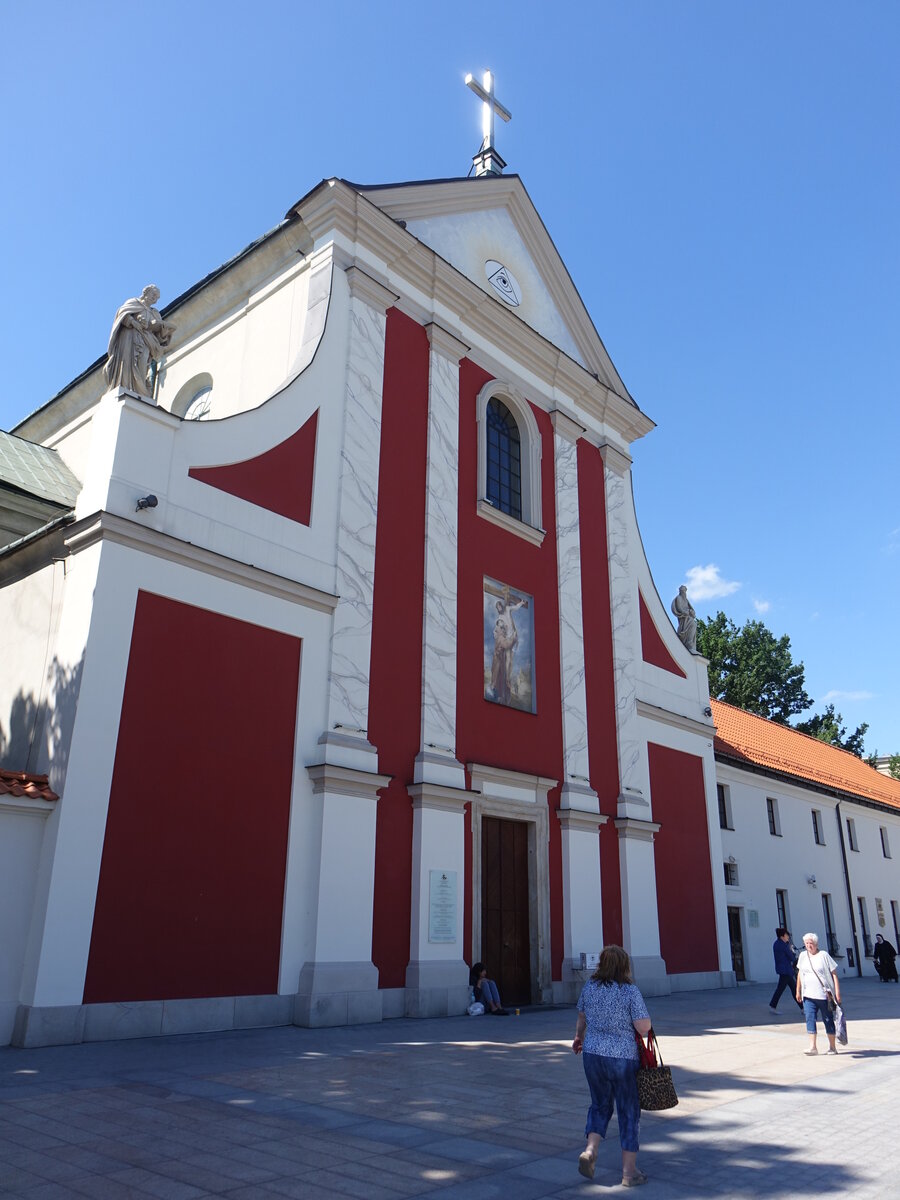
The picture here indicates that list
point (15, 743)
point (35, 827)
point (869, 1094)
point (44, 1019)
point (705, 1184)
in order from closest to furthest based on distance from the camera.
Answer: point (705, 1184), point (869, 1094), point (44, 1019), point (35, 827), point (15, 743)

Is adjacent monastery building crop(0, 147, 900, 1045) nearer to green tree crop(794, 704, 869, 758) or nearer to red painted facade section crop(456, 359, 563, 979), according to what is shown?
red painted facade section crop(456, 359, 563, 979)

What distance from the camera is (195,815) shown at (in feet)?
34.8

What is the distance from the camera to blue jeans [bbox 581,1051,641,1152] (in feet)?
16.6

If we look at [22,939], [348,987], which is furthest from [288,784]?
[22,939]

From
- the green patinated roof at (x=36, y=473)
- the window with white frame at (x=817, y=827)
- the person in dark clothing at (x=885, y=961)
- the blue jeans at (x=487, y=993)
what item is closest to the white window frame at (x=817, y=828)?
the window with white frame at (x=817, y=827)

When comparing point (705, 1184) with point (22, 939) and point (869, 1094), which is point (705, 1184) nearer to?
point (869, 1094)

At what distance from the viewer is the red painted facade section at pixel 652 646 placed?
20062mm

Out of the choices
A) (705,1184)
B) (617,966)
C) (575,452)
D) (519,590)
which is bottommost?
(705,1184)

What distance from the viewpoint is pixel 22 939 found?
9086 millimetres

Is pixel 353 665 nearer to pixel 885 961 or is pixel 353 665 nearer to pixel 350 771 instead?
pixel 350 771

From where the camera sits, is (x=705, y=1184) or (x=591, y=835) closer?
(x=705, y=1184)

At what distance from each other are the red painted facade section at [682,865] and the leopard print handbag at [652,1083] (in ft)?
43.9

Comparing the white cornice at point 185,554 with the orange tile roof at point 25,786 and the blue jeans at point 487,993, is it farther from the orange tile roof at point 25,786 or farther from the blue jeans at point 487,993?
the blue jeans at point 487,993

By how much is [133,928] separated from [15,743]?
3026mm
